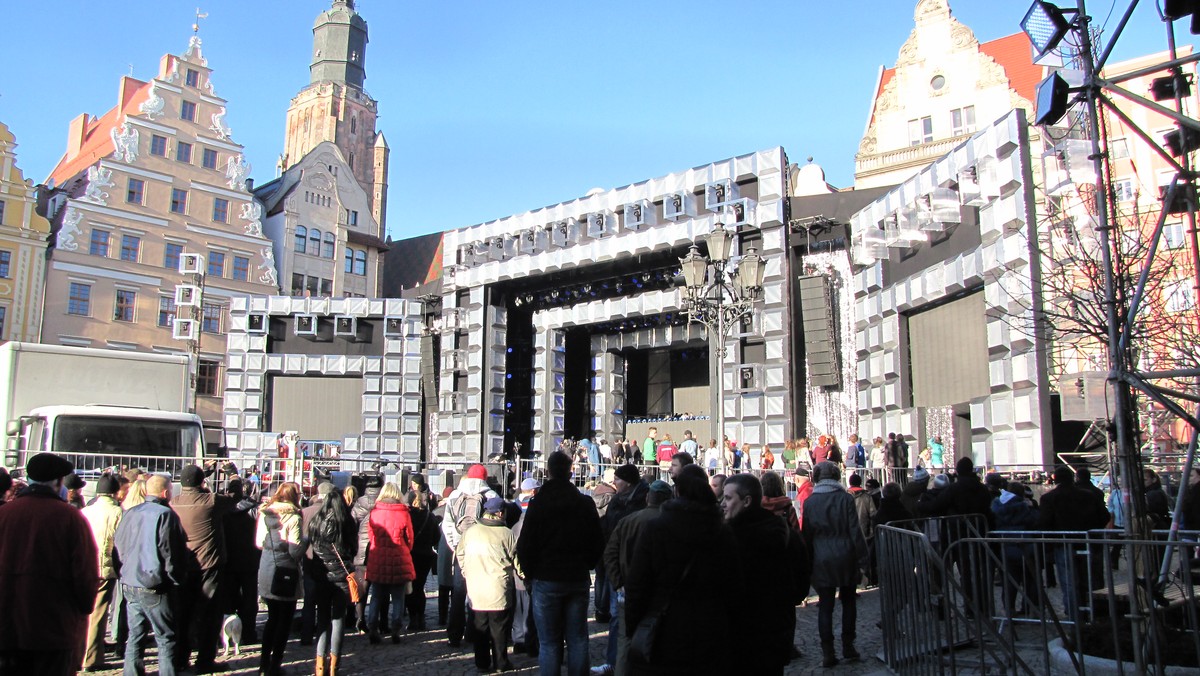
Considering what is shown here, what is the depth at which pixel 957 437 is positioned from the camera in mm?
20781

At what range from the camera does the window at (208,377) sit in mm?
41531

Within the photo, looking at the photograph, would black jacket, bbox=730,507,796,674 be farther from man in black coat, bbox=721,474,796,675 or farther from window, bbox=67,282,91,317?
window, bbox=67,282,91,317

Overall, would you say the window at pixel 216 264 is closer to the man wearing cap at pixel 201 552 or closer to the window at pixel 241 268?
the window at pixel 241 268

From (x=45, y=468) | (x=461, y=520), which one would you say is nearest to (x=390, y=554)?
(x=461, y=520)

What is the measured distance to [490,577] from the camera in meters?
7.95

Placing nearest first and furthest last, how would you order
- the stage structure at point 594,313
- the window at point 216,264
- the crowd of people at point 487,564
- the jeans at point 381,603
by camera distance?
the crowd of people at point 487,564 < the jeans at point 381,603 < the stage structure at point 594,313 < the window at point 216,264

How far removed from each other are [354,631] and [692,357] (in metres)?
23.4

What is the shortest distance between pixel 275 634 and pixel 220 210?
3938 cm

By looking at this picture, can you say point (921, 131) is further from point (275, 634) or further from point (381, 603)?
point (275, 634)

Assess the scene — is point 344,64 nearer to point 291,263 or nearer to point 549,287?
point 291,263

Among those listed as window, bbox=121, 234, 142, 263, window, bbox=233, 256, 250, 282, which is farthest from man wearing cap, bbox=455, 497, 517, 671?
window, bbox=233, 256, 250, 282

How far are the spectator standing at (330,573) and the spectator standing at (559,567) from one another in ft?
5.73

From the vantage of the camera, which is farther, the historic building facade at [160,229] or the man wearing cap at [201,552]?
the historic building facade at [160,229]

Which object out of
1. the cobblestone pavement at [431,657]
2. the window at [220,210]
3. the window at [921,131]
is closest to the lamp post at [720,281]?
the cobblestone pavement at [431,657]
